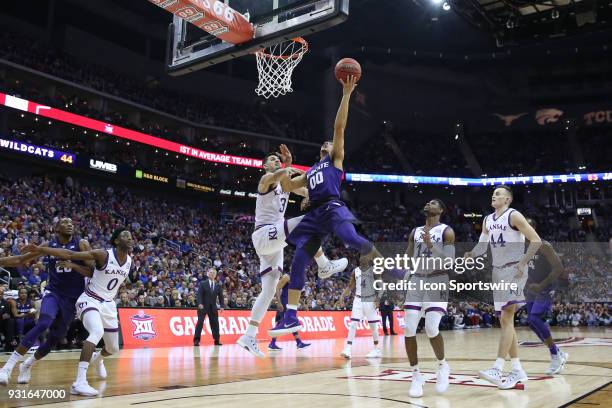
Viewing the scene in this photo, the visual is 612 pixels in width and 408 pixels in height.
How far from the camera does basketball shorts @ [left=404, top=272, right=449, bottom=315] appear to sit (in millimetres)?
6227

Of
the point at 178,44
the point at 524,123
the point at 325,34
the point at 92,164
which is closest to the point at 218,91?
the point at 325,34

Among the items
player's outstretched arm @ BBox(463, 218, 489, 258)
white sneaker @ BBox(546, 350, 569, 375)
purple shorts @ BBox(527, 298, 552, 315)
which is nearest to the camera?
player's outstretched arm @ BBox(463, 218, 489, 258)

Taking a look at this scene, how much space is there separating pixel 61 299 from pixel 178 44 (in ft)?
16.2

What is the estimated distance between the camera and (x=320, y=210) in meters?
6.30

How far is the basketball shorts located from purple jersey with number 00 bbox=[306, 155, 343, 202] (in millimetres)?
1337

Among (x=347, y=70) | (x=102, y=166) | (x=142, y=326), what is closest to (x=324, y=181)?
(x=347, y=70)

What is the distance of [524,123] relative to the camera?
4216cm

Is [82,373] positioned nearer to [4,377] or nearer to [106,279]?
[4,377]

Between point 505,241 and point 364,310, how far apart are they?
6300 millimetres

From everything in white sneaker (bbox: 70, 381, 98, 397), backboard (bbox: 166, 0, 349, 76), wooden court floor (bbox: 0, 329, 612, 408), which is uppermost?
backboard (bbox: 166, 0, 349, 76)

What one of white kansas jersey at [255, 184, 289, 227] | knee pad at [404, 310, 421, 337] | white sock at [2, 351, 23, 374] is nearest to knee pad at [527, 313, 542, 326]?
knee pad at [404, 310, 421, 337]

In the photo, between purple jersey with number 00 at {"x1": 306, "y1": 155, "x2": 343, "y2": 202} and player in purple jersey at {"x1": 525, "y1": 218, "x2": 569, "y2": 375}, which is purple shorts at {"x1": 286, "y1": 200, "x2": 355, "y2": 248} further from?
player in purple jersey at {"x1": 525, "y1": 218, "x2": 569, "y2": 375}

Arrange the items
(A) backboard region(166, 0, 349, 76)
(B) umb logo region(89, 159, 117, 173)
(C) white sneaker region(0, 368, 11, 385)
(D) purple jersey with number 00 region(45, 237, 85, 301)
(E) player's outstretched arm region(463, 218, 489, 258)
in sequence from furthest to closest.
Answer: (B) umb logo region(89, 159, 117, 173)
(A) backboard region(166, 0, 349, 76)
(D) purple jersey with number 00 region(45, 237, 85, 301)
(E) player's outstretched arm region(463, 218, 489, 258)
(C) white sneaker region(0, 368, 11, 385)

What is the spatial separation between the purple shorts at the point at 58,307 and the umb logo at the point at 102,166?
21.7 metres
